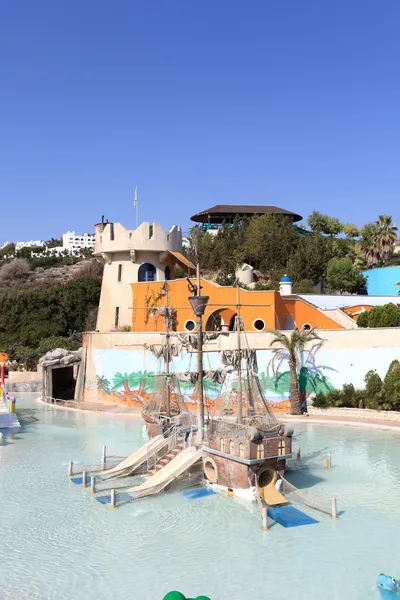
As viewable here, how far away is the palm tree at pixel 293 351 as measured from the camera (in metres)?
27.9

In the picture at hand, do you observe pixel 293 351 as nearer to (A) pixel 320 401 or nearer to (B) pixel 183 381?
(A) pixel 320 401

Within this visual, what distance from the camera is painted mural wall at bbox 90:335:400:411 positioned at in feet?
91.9

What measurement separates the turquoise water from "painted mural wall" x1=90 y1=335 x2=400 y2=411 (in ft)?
28.8

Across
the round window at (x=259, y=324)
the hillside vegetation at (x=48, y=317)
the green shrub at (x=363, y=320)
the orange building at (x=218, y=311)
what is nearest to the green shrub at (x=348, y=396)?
the green shrub at (x=363, y=320)

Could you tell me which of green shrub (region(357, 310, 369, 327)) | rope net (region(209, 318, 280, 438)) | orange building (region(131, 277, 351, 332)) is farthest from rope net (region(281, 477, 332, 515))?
orange building (region(131, 277, 351, 332))

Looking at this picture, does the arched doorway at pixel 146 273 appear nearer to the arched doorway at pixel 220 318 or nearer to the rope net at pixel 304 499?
the arched doorway at pixel 220 318

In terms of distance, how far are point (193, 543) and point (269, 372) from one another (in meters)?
17.0

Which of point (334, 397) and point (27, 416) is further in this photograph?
point (27, 416)

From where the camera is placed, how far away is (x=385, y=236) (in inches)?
2030

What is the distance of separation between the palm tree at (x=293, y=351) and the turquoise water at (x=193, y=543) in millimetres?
8404

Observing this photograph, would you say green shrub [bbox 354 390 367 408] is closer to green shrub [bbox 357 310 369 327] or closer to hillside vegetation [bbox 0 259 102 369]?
green shrub [bbox 357 310 369 327]

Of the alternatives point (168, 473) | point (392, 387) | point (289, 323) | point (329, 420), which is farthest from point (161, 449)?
point (289, 323)

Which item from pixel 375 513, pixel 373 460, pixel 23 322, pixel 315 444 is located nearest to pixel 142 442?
pixel 315 444

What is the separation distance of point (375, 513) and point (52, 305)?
44.4 metres
